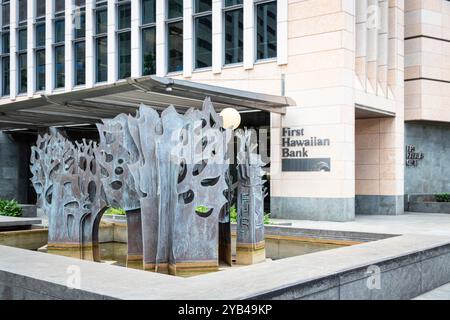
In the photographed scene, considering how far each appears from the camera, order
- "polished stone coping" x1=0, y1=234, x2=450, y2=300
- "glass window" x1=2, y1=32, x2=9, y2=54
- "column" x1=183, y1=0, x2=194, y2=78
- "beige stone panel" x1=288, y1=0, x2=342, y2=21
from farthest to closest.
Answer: "glass window" x1=2, y1=32, x2=9, y2=54 < "column" x1=183, y1=0, x2=194, y2=78 < "beige stone panel" x1=288, y1=0, x2=342, y2=21 < "polished stone coping" x1=0, y1=234, x2=450, y2=300

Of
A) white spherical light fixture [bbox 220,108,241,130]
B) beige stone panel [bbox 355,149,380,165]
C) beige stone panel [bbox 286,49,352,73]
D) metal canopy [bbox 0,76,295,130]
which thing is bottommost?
beige stone panel [bbox 355,149,380,165]

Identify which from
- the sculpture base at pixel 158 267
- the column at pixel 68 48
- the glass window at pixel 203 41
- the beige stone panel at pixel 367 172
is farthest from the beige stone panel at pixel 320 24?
the sculpture base at pixel 158 267

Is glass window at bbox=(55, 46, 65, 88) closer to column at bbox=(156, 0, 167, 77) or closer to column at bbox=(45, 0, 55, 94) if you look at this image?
column at bbox=(45, 0, 55, 94)

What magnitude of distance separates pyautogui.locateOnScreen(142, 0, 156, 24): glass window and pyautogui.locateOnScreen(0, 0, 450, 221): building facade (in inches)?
1.9

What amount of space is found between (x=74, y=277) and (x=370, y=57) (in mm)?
17955

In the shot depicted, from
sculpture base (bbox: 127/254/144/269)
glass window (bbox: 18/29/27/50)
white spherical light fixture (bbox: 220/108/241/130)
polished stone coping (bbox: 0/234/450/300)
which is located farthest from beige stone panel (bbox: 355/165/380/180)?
glass window (bbox: 18/29/27/50)

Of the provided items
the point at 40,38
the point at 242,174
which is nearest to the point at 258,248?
the point at 242,174

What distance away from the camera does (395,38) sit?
75.4 feet

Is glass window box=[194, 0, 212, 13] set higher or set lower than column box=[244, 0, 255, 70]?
higher

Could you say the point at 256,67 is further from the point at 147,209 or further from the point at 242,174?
the point at 147,209

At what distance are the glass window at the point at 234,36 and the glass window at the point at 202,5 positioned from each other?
3.03ft

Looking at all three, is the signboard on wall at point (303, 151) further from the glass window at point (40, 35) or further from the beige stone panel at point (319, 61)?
the glass window at point (40, 35)

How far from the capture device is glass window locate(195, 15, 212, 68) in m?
23.1

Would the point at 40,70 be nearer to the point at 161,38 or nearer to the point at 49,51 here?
the point at 49,51
